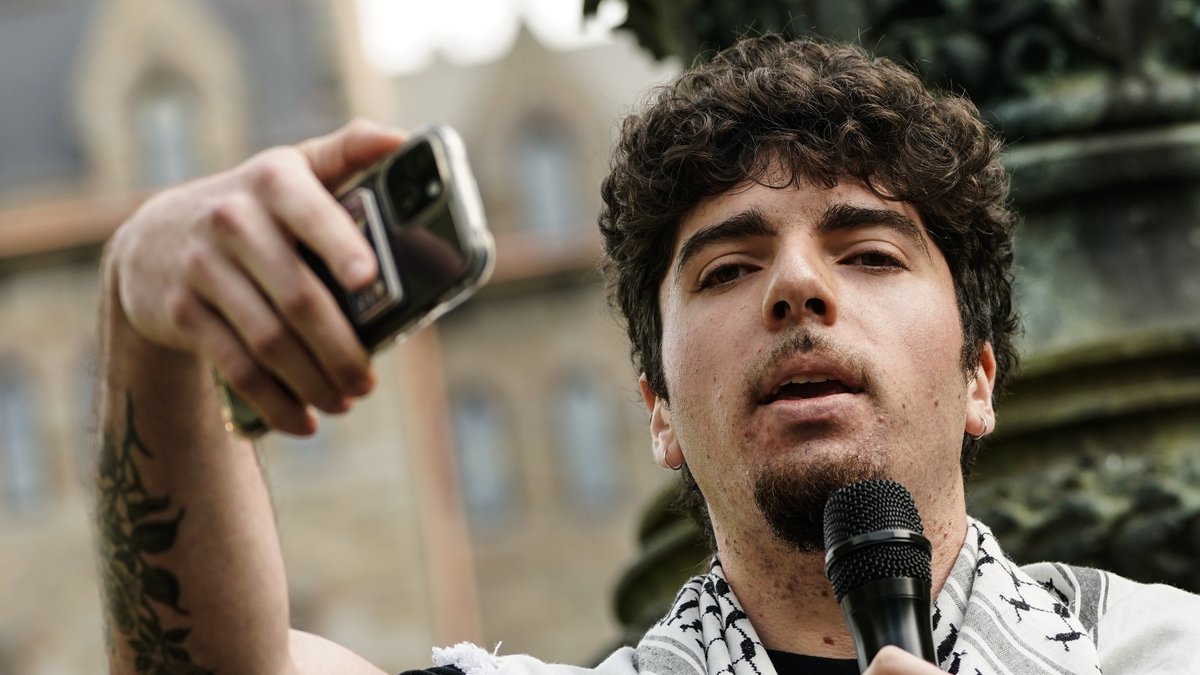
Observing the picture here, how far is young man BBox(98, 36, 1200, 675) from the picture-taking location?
186 cm

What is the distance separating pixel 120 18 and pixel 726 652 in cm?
2935

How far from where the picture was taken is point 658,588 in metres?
4.17

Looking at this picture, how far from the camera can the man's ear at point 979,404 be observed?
2.85 m

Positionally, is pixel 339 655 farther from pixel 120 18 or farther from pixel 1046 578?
pixel 120 18

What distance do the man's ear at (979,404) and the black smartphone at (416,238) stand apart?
119 centimetres

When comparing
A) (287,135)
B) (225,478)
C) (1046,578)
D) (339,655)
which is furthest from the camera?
(287,135)

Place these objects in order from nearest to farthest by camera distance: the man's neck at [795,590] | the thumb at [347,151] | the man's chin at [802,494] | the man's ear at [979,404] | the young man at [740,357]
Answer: the young man at [740,357]
the thumb at [347,151]
the man's chin at [802,494]
the man's neck at [795,590]
the man's ear at [979,404]

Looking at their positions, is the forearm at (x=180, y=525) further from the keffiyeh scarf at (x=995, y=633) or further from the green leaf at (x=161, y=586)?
the keffiyeh scarf at (x=995, y=633)

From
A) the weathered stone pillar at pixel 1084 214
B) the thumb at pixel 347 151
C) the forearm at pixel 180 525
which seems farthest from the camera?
the weathered stone pillar at pixel 1084 214

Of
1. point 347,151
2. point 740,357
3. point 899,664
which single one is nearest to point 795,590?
point 740,357

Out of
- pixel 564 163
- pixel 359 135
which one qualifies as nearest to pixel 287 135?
pixel 564 163

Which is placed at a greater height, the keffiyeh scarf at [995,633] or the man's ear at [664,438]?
the man's ear at [664,438]

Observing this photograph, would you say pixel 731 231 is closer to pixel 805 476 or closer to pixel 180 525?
pixel 805 476

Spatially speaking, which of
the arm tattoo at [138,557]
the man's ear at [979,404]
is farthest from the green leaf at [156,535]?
the man's ear at [979,404]
